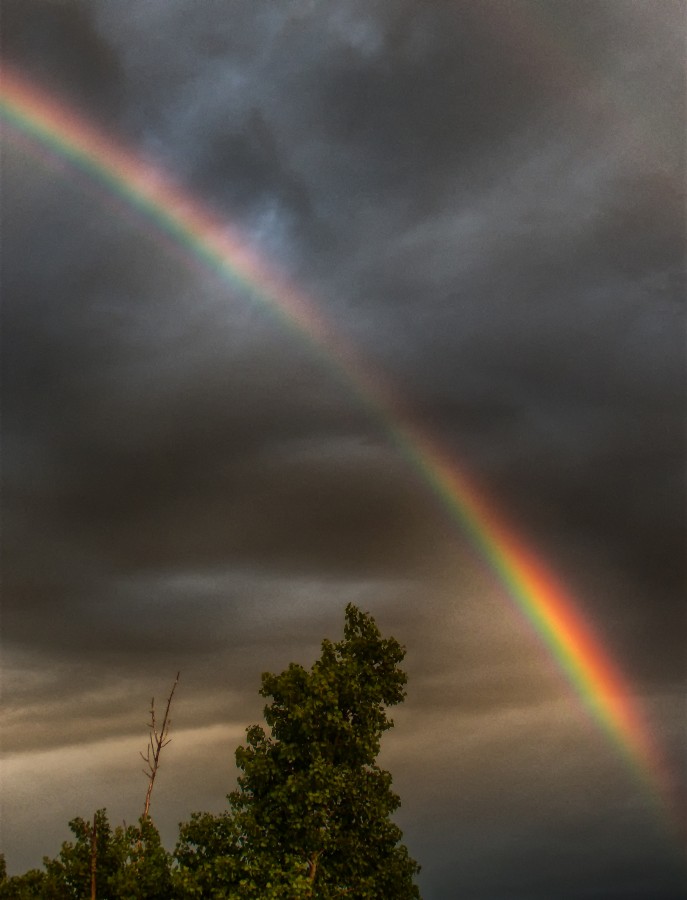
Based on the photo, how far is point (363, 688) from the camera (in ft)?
117

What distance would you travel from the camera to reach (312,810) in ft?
109

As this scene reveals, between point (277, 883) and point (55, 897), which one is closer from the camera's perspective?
point (277, 883)

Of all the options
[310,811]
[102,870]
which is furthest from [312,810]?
[102,870]

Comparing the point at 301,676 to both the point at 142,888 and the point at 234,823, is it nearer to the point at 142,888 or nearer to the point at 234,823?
the point at 234,823

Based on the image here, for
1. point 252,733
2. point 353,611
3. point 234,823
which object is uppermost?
point 353,611

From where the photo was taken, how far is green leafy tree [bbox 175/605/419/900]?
3334 cm

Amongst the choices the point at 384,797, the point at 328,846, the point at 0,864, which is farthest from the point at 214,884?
the point at 0,864

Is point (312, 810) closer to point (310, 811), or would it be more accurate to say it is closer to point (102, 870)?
point (310, 811)

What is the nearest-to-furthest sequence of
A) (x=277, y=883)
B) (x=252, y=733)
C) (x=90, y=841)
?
(x=277, y=883), (x=252, y=733), (x=90, y=841)

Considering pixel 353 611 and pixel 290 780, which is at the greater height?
pixel 353 611

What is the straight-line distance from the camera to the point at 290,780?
1313 inches

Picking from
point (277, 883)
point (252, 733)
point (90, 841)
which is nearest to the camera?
point (277, 883)

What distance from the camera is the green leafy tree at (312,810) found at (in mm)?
33344

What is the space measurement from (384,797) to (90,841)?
1201cm
